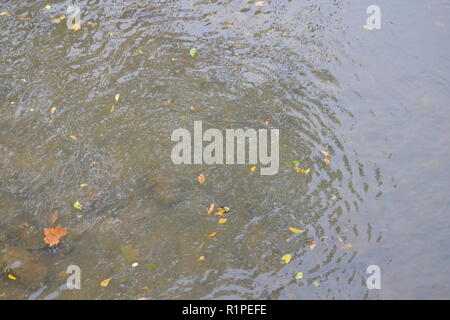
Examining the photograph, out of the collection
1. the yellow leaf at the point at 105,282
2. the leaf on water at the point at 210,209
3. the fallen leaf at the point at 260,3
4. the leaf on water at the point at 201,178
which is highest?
the fallen leaf at the point at 260,3

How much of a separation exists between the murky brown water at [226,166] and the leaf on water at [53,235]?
8 centimetres

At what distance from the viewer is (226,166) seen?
5.64 meters

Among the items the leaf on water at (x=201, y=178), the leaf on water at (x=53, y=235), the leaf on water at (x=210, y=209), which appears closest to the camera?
the leaf on water at (x=53, y=235)

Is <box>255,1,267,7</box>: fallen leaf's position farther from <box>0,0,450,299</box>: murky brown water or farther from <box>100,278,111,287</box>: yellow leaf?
<box>100,278,111,287</box>: yellow leaf

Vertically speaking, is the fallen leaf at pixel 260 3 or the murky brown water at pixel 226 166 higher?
the fallen leaf at pixel 260 3

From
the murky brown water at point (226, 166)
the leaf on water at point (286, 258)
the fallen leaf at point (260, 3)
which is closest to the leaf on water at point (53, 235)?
the murky brown water at point (226, 166)

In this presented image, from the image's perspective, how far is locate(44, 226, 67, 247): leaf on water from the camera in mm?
5004

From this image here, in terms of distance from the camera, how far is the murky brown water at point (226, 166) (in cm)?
476

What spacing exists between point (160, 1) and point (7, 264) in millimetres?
5150

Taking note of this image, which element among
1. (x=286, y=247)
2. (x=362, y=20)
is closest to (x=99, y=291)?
(x=286, y=247)

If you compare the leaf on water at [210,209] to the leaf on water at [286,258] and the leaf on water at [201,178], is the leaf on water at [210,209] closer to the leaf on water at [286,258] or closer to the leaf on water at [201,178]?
the leaf on water at [201,178]

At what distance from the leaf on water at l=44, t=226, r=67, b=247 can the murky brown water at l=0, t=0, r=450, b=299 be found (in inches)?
3.1

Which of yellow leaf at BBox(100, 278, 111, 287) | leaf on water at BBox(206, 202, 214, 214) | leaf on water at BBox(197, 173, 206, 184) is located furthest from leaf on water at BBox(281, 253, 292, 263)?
yellow leaf at BBox(100, 278, 111, 287)

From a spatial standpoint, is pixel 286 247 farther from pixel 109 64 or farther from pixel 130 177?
pixel 109 64
